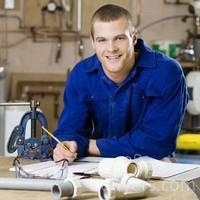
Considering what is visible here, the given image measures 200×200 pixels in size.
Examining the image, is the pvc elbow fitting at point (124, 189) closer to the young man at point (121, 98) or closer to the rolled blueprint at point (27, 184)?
the rolled blueprint at point (27, 184)

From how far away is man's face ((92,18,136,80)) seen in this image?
241cm

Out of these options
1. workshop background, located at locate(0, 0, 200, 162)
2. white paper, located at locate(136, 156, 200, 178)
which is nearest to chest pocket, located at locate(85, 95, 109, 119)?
white paper, located at locate(136, 156, 200, 178)

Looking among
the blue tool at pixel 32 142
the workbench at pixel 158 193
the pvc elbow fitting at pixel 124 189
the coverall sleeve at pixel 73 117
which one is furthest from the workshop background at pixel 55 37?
the pvc elbow fitting at pixel 124 189

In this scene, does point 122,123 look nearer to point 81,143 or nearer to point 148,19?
point 81,143

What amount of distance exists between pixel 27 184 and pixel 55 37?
4.16m

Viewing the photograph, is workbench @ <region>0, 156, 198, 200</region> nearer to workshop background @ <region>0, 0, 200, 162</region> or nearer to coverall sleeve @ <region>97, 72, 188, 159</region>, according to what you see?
coverall sleeve @ <region>97, 72, 188, 159</region>

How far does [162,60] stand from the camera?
2.57 metres

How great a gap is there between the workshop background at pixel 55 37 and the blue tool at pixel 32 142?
3.36m

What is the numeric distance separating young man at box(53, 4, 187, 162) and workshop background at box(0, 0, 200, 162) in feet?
9.91

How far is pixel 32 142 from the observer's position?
2219 millimetres

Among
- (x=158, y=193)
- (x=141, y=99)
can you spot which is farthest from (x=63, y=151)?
(x=158, y=193)

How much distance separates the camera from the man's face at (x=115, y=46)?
2408 millimetres

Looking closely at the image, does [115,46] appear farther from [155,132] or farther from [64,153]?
[64,153]

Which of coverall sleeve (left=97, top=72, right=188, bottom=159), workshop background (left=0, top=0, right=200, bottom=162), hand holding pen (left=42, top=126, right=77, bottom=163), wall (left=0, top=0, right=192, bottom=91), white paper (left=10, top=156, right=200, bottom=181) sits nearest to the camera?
white paper (left=10, top=156, right=200, bottom=181)
